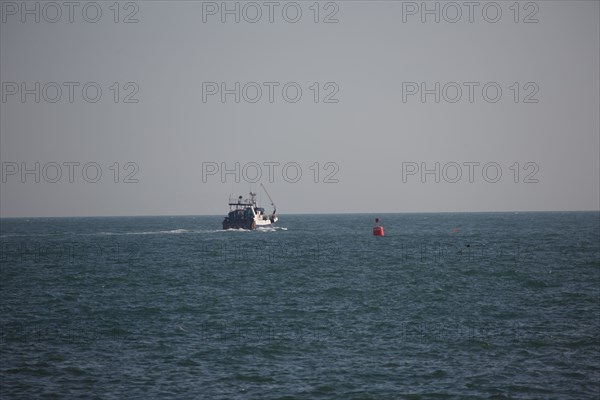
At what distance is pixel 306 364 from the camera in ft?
81.7

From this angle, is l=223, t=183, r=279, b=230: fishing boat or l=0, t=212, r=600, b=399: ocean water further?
l=223, t=183, r=279, b=230: fishing boat

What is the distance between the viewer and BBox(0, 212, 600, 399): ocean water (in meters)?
22.3

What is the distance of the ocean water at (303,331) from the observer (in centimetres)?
2233

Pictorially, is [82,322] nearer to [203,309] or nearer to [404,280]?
[203,309]

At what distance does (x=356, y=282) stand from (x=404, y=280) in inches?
166

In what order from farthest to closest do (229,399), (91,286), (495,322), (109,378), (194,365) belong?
(91,286)
(495,322)
(194,365)
(109,378)
(229,399)

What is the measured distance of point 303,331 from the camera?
3067 cm

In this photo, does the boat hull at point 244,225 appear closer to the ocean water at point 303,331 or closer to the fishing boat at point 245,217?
the fishing boat at point 245,217

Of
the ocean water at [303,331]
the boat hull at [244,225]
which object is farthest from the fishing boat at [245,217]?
the ocean water at [303,331]

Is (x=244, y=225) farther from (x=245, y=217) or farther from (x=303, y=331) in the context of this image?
(x=303, y=331)

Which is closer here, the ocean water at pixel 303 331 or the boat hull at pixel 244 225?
the ocean water at pixel 303 331

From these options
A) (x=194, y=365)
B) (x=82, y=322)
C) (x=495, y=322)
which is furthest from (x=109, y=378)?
(x=495, y=322)

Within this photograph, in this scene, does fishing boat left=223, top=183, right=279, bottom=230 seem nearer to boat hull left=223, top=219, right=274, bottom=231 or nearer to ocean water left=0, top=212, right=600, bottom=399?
boat hull left=223, top=219, right=274, bottom=231

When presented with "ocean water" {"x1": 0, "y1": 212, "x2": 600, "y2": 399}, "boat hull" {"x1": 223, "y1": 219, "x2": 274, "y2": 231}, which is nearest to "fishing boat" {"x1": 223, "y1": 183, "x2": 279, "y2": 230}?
"boat hull" {"x1": 223, "y1": 219, "x2": 274, "y2": 231}
